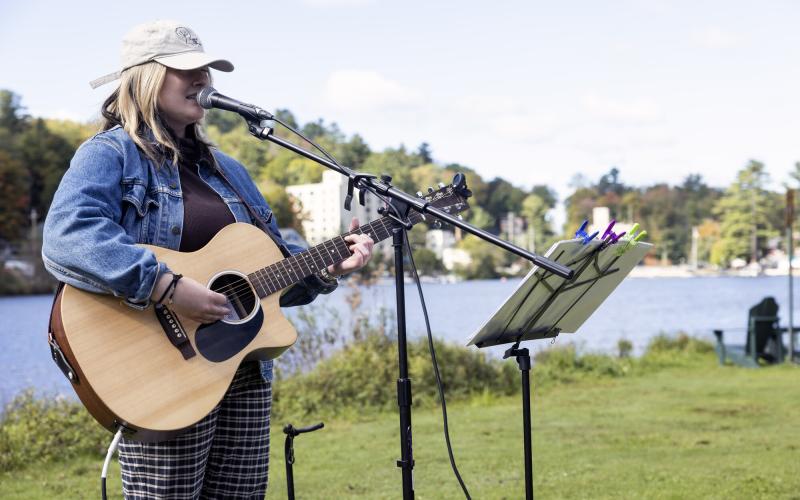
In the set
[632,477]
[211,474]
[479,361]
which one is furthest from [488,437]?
[211,474]

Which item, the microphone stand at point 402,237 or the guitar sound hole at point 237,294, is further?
the guitar sound hole at point 237,294

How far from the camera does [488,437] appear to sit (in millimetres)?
7551

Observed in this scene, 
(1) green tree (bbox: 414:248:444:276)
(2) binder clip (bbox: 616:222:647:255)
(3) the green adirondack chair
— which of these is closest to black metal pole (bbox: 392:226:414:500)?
(2) binder clip (bbox: 616:222:647:255)

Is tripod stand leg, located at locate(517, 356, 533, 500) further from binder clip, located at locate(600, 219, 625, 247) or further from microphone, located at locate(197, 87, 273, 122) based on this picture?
microphone, located at locate(197, 87, 273, 122)

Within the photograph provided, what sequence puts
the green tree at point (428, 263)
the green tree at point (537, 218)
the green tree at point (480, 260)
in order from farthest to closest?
the green tree at point (537, 218), the green tree at point (480, 260), the green tree at point (428, 263)

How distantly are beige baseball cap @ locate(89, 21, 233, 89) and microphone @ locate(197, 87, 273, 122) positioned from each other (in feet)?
0.31

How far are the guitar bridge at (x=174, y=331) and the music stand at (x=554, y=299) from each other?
0.91 metres

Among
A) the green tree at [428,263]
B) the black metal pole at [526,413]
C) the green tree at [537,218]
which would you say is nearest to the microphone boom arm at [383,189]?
the black metal pole at [526,413]

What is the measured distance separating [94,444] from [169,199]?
510cm

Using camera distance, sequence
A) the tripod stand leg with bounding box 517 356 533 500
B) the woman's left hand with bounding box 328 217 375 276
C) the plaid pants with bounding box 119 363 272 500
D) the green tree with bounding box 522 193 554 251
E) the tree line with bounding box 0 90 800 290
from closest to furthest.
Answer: the plaid pants with bounding box 119 363 272 500, the tripod stand leg with bounding box 517 356 533 500, the woman's left hand with bounding box 328 217 375 276, the tree line with bounding box 0 90 800 290, the green tree with bounding box 522 193 554 251

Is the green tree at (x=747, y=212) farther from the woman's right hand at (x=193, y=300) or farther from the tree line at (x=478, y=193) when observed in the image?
the woman's right hand at (x=193, y=300)

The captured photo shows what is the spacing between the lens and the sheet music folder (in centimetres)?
287

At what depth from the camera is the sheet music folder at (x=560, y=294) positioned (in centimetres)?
287

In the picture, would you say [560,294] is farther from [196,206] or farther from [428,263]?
[428,263]
